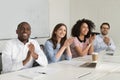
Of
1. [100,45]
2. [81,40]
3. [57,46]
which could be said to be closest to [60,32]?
[57,46]

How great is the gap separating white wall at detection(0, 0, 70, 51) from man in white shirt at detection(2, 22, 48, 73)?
5.56ft

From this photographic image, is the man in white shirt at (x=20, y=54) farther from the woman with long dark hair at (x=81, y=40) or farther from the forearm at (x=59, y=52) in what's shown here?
the woman with long dark hair at (x=81, y=40)

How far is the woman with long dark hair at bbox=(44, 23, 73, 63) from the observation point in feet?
8.41

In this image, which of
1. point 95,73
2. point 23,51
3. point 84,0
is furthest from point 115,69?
point 84,0

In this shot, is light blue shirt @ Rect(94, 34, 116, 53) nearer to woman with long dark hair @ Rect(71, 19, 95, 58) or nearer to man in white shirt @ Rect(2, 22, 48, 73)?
woman with long dark hair @ Rect(71, 19, 95, 58)

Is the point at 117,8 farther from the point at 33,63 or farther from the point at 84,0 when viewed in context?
the point at 33,63

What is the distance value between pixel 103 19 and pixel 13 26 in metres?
1.94

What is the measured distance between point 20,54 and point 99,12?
264cm

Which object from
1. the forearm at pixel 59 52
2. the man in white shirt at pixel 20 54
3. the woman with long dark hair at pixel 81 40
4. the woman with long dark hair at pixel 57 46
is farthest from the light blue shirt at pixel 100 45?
the man in white shirt at pixel 20 54

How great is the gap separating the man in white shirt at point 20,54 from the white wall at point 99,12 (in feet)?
7.93

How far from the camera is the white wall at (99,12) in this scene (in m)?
4.31

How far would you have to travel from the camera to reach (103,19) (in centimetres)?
445

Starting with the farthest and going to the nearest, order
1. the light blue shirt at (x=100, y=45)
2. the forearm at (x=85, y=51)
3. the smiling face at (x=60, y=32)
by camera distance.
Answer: the light blue shirt at (x=100, y=45) < the forearm at (x=85, y=51) < the smiling face at (x=60, y=32)

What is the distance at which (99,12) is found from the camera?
448 cm
